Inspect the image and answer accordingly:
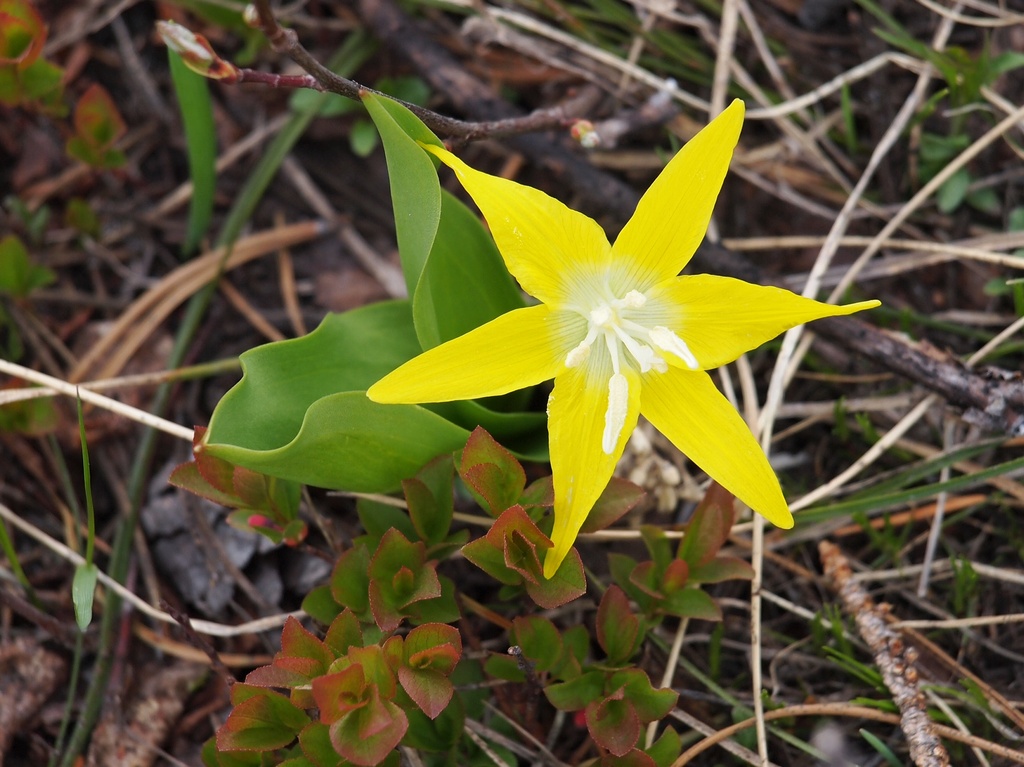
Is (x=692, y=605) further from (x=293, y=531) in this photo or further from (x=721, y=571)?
(x=293, y=531)

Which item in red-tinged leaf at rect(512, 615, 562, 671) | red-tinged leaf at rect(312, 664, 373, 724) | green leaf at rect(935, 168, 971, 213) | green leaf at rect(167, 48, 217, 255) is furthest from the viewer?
green leaf at rect(935, 168, 971, 213)

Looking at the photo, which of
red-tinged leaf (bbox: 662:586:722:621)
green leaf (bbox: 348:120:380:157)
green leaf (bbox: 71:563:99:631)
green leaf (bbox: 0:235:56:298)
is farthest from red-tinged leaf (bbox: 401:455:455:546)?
green leaf (bbox: 0:235:56:298)

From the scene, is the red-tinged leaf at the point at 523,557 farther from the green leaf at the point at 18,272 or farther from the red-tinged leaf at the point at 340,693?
the green leaf at the point at 18,272

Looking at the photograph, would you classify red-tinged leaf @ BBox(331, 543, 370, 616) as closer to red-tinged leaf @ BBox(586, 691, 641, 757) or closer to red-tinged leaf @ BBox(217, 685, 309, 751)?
red-tinged leaf @ BBox(217, 685, 309, 751)

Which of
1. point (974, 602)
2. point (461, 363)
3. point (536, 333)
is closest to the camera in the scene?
point (461, 363)

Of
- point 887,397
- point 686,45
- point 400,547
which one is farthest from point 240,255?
point 887,397

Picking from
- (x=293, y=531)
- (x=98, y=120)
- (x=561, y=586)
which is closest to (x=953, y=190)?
(x=561, y=586)

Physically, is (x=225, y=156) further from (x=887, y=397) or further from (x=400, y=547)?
(x=887, y=397)
